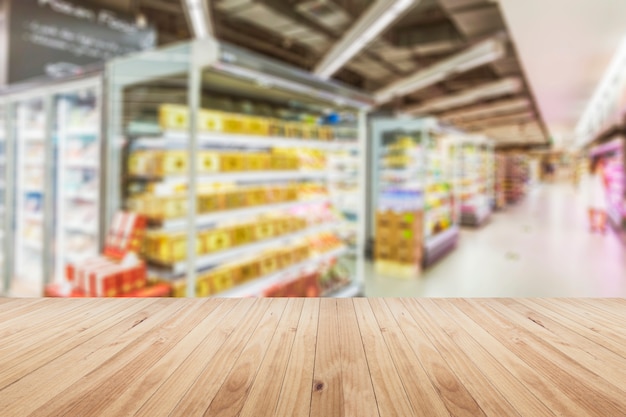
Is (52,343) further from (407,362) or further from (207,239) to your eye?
(207,239)

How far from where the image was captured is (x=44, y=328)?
1.82 meters

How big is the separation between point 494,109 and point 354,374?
13528 mm

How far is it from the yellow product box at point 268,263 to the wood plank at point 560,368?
2440mm

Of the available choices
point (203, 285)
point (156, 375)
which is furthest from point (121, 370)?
point (203, 285)

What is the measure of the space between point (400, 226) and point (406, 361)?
535 centimetres

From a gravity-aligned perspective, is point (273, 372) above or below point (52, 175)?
below

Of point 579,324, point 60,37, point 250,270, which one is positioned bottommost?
point 250,270

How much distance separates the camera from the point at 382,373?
4.67ft

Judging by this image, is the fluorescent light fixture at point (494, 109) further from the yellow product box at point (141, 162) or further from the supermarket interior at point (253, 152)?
the yellow product box at point (141, 162)

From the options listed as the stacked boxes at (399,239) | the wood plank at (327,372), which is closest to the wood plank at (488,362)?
the wood plank at (327,372)

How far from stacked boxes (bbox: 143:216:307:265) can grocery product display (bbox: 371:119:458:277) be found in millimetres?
2975

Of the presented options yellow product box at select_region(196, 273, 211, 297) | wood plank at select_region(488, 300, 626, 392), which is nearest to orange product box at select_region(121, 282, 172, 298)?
yellow product box at select_region(196, 273, 211, 297)

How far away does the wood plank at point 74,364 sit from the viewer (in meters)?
1.24

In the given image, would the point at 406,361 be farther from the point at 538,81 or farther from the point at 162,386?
the point at 538,81
